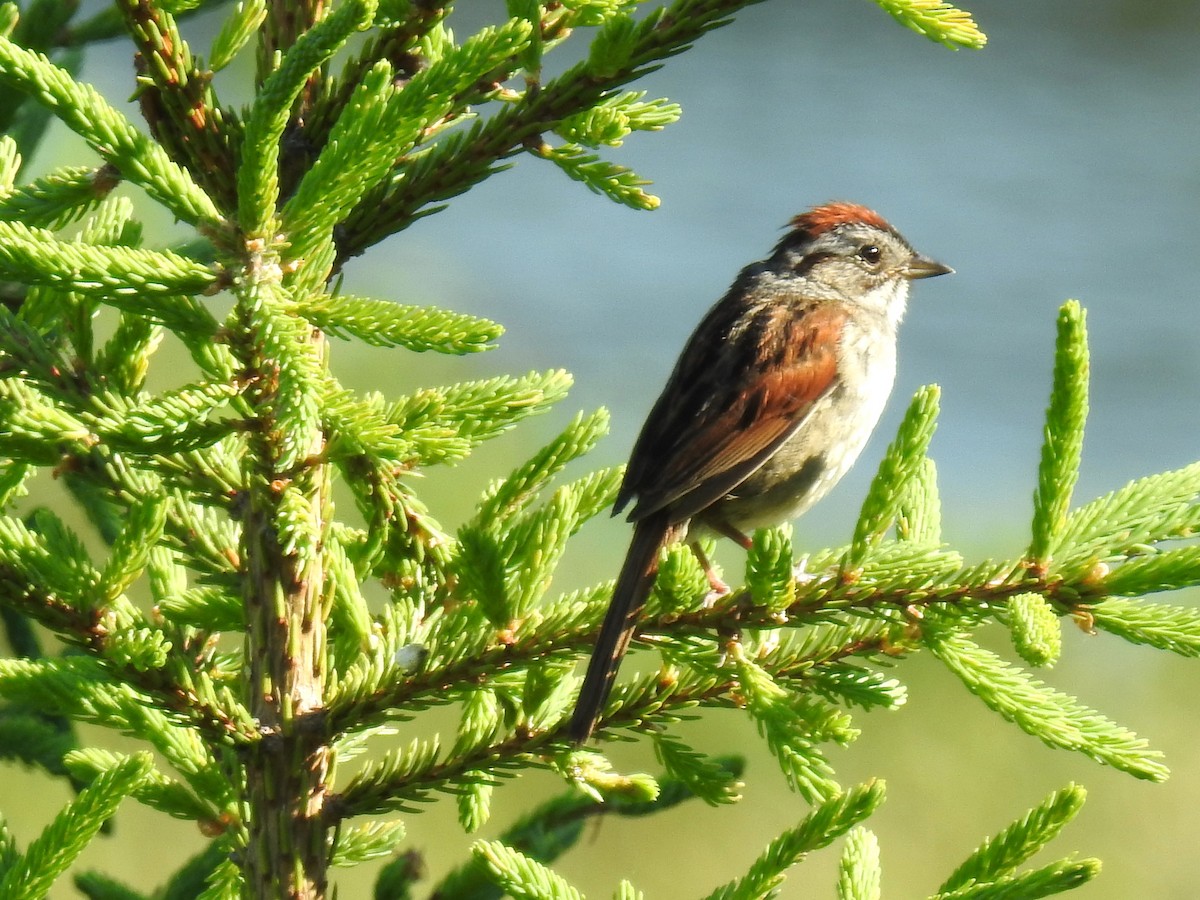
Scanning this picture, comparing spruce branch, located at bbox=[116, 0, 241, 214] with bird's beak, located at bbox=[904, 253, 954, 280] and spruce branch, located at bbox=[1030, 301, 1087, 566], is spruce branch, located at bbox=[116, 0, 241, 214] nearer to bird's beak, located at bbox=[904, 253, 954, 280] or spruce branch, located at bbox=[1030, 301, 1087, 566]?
spruce branch, located at bbox=[1030, 301, 1087, 566]

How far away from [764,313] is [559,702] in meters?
1.37

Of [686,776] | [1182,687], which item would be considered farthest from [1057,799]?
[1182,687]

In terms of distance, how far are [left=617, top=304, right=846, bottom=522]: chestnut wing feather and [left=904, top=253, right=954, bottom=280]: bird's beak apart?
60 centimetres

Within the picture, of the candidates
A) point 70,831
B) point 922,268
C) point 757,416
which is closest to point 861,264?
point 922,268

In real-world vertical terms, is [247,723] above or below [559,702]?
below

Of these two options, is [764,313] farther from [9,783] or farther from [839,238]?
[9,783]

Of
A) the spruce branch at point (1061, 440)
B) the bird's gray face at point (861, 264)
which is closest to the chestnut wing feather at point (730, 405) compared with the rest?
the bird's gray face at point (861, 264)

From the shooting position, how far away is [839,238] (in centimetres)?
333

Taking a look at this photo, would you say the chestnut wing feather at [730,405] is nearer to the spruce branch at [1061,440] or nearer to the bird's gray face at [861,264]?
the bird's gray face at [861,264]

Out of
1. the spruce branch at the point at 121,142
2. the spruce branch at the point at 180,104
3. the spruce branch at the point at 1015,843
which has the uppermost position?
the spruce branch at the point at 180,104

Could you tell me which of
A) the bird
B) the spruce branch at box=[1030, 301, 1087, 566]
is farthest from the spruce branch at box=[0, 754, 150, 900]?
the bird

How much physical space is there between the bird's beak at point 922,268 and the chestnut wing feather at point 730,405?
60 centimetres

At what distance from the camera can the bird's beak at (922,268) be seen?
11.0ft

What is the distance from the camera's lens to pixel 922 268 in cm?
336
